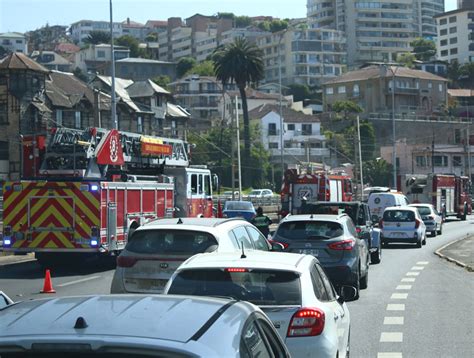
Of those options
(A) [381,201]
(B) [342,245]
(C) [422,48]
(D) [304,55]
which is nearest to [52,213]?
(B) [342,245]

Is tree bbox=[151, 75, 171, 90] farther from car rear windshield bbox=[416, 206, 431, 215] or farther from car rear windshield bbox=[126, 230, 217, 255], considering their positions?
car rear windshield bbox=[126, 230, 217, 255]

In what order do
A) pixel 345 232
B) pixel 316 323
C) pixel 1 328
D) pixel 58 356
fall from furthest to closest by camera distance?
pixel 345 232
pixel 316 323
pixel 1 328
pixel 58 356

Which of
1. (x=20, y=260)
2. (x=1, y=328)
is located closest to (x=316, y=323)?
(x=1, y=328)

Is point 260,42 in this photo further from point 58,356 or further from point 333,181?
point 58,356

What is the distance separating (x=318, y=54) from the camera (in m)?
172

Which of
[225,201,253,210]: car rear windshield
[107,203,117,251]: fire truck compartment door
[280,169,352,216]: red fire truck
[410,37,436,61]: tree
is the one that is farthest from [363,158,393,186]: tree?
[410,37,436,61]: tree

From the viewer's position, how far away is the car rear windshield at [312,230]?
17469mm

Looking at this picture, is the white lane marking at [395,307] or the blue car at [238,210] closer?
the white lane marking at [395,307]

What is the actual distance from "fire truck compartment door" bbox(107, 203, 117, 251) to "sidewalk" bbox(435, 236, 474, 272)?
9.00 meters

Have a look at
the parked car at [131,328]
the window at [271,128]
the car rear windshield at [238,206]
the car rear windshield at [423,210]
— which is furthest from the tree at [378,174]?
the parked car at [131,328]

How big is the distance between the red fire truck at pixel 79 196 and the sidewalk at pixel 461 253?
871 cm

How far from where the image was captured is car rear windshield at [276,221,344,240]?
17469 millimetres

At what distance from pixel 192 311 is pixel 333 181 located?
39.6 meters

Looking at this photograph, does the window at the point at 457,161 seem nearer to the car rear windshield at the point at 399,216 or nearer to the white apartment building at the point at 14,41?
the car rear windshield at the point at 399,216
